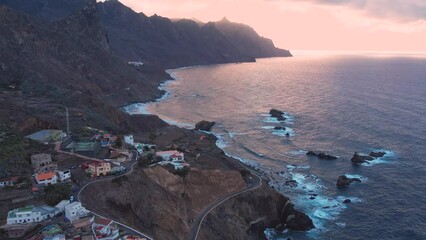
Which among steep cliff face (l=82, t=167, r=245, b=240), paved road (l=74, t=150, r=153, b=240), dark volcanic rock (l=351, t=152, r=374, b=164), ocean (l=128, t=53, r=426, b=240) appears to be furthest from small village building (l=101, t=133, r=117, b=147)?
dark volcanic rock (l=351, t=152, r=374, b=164)

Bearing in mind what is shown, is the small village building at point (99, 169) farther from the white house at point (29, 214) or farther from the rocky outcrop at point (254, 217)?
the rocky outcrop at point (254, 217)

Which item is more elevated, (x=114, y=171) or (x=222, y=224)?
(x=114, y=171)

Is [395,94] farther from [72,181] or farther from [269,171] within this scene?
[72,181]

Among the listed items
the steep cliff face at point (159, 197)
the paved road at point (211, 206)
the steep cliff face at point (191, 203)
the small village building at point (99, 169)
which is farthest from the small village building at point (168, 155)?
the small village building at point (99, 169)

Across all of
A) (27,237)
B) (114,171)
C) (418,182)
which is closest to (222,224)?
(114,171)

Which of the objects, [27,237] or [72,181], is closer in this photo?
[27,237]

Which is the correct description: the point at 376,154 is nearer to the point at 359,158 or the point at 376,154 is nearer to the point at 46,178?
the point at 359,158

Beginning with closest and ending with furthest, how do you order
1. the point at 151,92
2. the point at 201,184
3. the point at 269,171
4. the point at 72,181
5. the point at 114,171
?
the point at 72,181 < the point at 114,171 < the point at 201,184 < the point at 269,171 < the point at 151,92

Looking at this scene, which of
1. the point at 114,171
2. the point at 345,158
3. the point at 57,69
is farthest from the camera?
the point at 57,69
